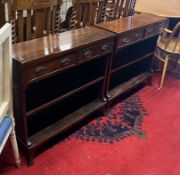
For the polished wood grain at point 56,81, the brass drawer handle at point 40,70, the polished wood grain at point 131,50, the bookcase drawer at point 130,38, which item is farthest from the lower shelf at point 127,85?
the brass drawer handle at point 40,70

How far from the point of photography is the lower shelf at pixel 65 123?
6.02ft

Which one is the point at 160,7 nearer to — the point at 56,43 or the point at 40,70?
the point at 56,43

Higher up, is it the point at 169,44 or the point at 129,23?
the point at 129,23

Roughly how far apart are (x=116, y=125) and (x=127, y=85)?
491mm

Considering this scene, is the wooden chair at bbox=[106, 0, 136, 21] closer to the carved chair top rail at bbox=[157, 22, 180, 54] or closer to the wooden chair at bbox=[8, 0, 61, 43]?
the carved chair top rail at bbox=[157, 22, 180, 54]

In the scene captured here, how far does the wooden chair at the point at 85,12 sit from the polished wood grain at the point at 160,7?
88 cm

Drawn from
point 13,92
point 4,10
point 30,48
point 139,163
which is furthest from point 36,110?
point 139,163

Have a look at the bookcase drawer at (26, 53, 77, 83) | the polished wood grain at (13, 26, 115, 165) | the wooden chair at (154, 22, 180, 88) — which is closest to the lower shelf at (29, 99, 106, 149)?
the polished wood grain at (13, 26, 115, 165)

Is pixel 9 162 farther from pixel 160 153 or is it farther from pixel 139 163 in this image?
pixel 160 153

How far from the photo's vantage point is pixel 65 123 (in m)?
2.01

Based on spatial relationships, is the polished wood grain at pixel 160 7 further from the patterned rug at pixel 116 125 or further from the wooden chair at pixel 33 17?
the wooden chair at pixel 33 17

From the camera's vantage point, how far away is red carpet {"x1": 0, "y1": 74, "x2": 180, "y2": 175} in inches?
71.6

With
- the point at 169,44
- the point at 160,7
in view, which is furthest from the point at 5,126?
the point at 160,7

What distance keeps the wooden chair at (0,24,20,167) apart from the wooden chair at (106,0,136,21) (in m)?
1.28
